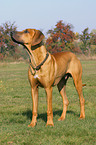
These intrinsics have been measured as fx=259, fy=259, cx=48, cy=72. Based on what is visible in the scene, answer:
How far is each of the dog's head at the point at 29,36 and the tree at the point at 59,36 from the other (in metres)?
49.4

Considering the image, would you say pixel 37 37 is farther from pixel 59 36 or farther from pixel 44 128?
pixel 59 36

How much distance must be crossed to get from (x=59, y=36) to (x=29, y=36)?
168 feet

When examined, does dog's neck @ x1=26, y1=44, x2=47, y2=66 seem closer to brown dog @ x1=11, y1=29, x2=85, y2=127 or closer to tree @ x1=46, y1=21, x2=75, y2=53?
brown dog @ x1=11, y1=29, x2=85, y2=127

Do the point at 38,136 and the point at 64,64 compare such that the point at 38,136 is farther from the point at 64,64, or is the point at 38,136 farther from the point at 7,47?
the point at 7,47

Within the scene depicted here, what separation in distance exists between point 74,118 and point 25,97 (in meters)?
4.44

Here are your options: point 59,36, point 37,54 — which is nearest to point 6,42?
point 59,36

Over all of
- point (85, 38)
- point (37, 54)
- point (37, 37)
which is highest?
point (37, 37)

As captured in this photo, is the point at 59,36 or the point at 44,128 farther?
the point at 59,36

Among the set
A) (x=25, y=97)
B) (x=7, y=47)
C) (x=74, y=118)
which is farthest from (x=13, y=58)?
(x=74, y=118)

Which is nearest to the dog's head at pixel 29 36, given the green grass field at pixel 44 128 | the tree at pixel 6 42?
the green grass field at pixel 44 128

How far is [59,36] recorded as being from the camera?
5650cm

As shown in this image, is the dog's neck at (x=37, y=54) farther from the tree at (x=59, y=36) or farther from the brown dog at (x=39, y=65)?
the tree at (x=59, y=36)

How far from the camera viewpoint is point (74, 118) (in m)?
7.16

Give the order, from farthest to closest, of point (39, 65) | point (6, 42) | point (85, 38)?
1. point (85, 38)
2. point (6, 42)
3. point (39, 65)
